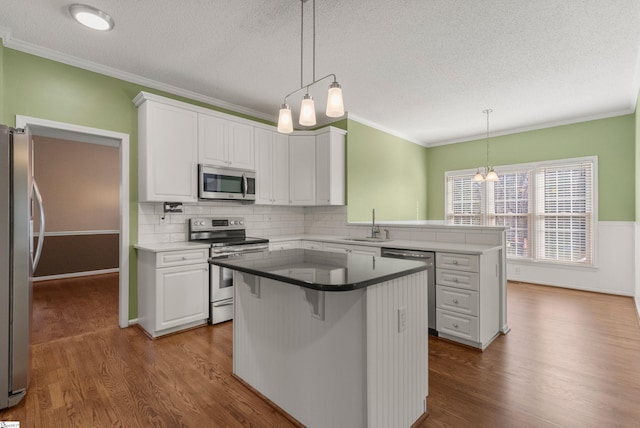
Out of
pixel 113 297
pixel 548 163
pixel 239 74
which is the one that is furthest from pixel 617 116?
pixel 113 297

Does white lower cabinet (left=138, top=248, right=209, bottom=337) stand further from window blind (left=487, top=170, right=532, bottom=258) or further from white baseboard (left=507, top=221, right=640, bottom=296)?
white baseboard (left=507, top=221, right=640, bottom=296)

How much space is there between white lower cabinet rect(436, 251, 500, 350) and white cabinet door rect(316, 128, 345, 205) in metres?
2.05

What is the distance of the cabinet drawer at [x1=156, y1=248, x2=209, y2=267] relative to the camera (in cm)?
313

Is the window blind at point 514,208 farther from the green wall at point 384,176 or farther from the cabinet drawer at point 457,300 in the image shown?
the cabinet drawer at point 457,300

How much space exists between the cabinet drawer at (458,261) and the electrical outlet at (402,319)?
4.60ft

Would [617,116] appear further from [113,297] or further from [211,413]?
[113,297]

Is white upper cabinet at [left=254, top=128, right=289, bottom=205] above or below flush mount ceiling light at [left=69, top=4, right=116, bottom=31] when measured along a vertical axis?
below

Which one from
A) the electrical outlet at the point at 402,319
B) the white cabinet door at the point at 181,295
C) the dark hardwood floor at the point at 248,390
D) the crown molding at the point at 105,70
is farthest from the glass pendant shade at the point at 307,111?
the crown molding at the point at 105,70

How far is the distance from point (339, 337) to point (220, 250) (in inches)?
88.8

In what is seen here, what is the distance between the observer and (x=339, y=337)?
64.7 inches

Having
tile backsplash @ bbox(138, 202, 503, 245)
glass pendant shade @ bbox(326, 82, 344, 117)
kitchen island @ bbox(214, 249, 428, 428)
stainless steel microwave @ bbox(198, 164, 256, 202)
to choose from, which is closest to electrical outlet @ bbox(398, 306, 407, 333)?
kitchen island @ bbox(214, 249, 428, 428)

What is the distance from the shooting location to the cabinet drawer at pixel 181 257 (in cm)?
313

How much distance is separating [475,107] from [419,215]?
2.72 metres

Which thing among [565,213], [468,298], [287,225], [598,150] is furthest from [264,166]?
[598,150]
